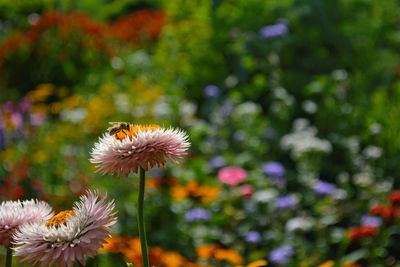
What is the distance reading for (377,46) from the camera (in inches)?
177

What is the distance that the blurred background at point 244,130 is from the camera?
2.70 m

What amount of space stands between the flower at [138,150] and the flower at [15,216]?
0.37 feet

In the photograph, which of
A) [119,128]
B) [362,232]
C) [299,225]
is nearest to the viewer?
[119,128]

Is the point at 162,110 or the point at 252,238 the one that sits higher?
the point at 162,110

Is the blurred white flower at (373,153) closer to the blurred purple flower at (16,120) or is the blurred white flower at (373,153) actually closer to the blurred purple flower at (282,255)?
the blurred purple flower at (282,255)

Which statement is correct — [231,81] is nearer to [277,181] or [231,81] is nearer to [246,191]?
[277,181]

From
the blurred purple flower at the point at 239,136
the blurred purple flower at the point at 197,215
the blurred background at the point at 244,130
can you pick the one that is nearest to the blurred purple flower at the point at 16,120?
the blurred background at the point at 244,130

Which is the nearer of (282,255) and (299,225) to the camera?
(282,255)

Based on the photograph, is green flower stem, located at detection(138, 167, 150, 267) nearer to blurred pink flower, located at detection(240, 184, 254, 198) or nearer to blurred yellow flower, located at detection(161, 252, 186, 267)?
blurred yellow flower, located at detection(161, 252, 186, 267)

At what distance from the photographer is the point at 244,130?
351cm

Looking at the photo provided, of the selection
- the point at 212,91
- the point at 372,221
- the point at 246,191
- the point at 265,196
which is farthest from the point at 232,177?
the point at 212,91

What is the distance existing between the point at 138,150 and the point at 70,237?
16 centimetres

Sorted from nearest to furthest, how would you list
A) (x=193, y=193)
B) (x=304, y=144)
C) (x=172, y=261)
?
Result: (x=172, y=261), (x=193, y=193), (x=304, y=144)

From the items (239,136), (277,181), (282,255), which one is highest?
(239,136)
